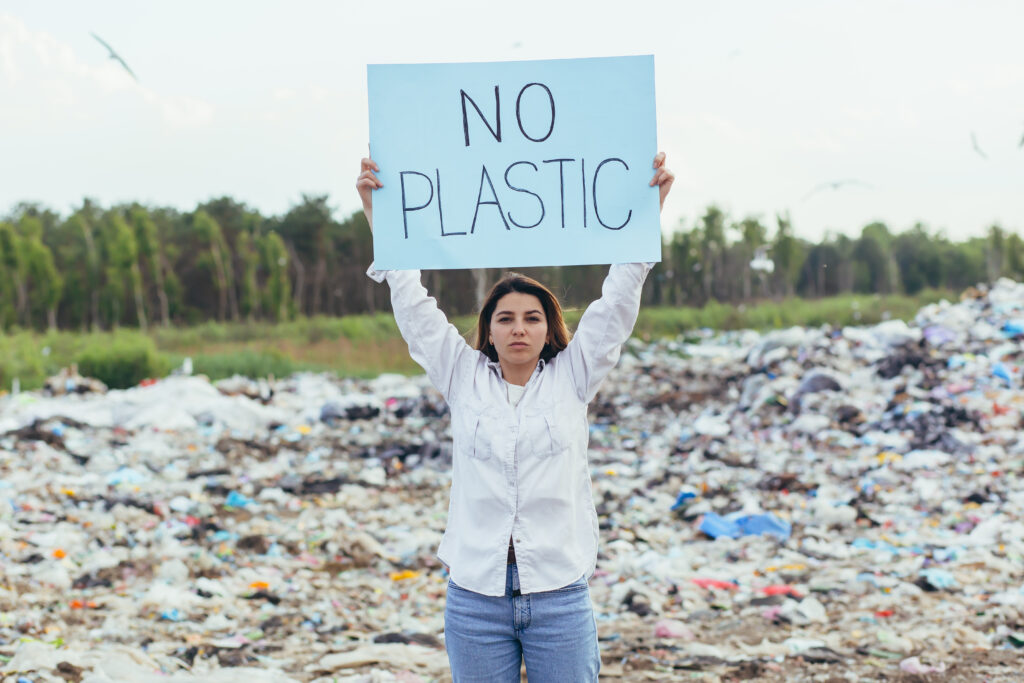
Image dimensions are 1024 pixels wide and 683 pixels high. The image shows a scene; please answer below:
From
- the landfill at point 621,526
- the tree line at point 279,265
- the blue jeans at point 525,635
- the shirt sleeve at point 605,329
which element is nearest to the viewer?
the blue jeans at point 525,635

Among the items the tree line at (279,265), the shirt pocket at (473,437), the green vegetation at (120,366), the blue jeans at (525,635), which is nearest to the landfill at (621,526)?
the blue jeans at (525,635)

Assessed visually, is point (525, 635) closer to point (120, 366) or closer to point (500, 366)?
point (500, 366)

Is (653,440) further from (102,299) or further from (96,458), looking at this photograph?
(102,299)

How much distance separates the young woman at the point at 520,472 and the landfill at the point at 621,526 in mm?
1658

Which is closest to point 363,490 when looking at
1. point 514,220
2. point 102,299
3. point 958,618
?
point 958,618

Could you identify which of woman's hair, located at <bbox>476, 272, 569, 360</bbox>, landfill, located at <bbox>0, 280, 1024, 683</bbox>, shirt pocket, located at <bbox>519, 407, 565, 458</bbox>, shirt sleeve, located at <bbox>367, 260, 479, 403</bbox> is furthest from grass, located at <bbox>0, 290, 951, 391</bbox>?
shirt pocket, located at <bbox>519, 407, 565, 458</bbox>

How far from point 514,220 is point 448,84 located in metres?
0.30

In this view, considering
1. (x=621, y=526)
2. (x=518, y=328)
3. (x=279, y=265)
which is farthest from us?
(x=279, y=265)

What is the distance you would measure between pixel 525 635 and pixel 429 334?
2.01ft

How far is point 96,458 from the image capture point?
6926mm

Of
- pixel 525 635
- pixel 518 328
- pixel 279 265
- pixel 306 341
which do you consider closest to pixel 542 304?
pixel 518 328

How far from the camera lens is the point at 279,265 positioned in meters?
26.3

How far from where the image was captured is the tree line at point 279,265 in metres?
25.0

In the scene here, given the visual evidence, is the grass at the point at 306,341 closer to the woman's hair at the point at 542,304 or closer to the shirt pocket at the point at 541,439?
the woman's hair at the point at 542,304
